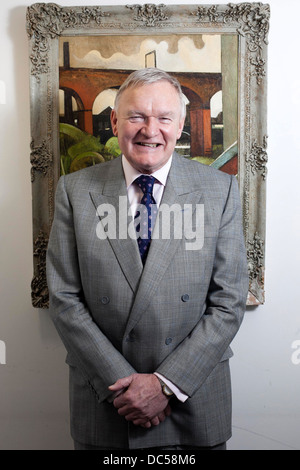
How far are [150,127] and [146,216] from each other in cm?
30

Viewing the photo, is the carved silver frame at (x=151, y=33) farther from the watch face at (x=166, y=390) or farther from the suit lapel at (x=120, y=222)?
the watch face at (x=166, y=390)

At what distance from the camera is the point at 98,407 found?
1508 millimetres

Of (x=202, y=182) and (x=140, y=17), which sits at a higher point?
(x=140, y=17)

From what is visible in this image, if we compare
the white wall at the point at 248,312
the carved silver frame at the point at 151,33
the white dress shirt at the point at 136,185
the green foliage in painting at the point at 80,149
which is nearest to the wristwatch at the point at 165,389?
the white dress shirt at the point at 136,185

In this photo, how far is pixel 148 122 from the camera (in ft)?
4.73

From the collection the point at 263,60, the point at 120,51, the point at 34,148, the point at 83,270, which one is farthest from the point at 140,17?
the point at 83,270

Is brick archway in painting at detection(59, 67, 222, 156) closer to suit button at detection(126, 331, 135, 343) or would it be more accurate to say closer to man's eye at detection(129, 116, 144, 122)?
man's eye at detection(129, 116, 144, 122)

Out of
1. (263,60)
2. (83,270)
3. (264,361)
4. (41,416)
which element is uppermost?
(263,60)

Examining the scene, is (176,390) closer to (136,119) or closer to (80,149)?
(136,119)

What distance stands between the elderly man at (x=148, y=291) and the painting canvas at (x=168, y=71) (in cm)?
33

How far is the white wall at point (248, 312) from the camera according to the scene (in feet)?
6.09

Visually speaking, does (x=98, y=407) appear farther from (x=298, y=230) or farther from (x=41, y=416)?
(x=298, y=230)

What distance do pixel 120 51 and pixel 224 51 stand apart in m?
0.43

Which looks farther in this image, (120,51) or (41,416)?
(41,416)
